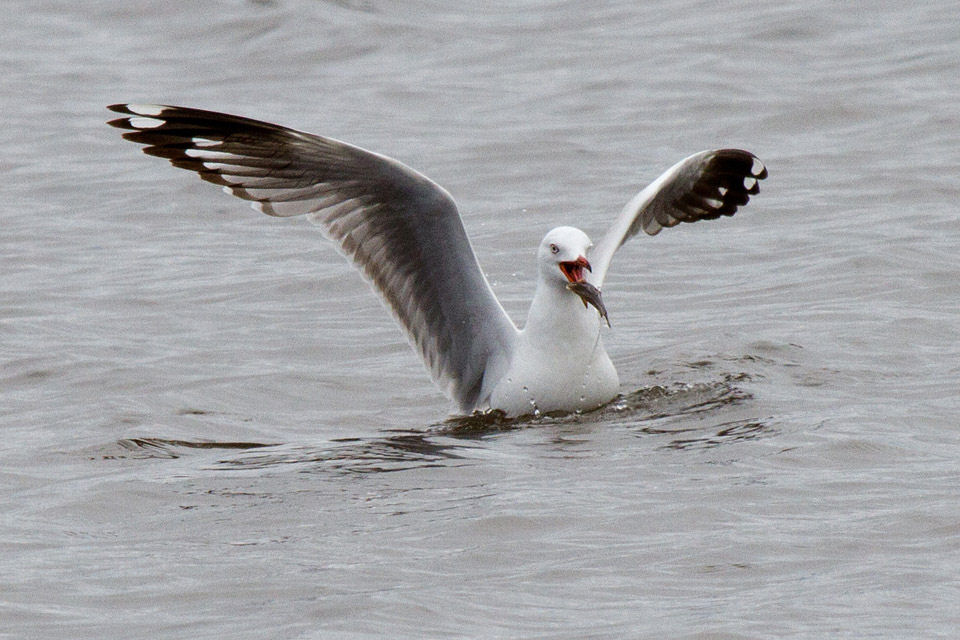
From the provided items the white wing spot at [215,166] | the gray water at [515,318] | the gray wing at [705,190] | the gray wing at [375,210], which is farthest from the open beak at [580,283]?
the white wing spot at [215,166]

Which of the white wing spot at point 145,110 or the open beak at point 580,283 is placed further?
the open beak at point 580,283

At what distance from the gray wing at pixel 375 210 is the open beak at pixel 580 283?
1.40 feet

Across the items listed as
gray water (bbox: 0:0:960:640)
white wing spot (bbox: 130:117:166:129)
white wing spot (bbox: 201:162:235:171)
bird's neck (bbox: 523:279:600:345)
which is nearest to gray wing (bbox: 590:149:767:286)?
gray water (bbox: 0:0:960:640)

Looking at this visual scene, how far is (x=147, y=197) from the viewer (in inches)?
530

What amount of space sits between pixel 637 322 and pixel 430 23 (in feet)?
30.4

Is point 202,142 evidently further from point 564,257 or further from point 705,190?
point 705,190

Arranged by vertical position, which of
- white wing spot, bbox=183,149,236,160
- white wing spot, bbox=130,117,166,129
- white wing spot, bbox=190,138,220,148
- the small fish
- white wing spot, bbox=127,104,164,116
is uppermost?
white wing spot, bbox=127,104,164,116

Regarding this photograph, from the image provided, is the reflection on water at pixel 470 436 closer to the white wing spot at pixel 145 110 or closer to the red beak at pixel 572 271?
the red beak at pixel 572 271

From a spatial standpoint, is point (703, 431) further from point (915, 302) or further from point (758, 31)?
point (758, 31)

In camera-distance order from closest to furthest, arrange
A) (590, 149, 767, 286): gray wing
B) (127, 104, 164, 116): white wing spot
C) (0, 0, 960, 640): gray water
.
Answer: (0, 0, 960, 640): gray water < (127, 104, 164, 116): white wing spot < (590, 149, 767, 286): gray wing

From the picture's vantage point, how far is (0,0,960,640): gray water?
5449 mm

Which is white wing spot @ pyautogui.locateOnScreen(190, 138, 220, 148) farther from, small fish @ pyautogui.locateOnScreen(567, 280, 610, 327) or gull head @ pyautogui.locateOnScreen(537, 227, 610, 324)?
small fish @ pyautogui.locateOnScreen(567, 280, 610, 327)

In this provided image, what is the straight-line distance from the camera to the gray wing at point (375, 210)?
7.70m

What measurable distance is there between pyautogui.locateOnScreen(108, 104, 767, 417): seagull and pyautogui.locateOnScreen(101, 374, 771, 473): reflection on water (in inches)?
5.8
